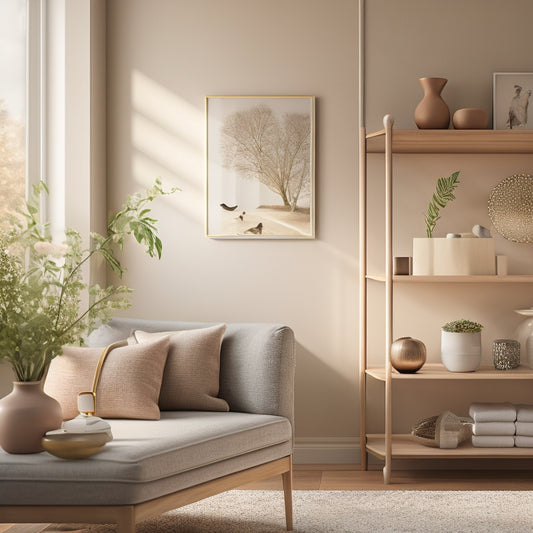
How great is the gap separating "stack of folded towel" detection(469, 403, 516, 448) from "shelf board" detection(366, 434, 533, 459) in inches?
1.3

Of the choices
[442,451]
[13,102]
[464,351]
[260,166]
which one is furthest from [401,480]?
[13,102]

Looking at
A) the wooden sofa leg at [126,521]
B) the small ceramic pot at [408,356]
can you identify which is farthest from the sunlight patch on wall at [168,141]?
the wooden sofa leg at [126,521]

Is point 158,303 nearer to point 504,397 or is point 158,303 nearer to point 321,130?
point 321,130

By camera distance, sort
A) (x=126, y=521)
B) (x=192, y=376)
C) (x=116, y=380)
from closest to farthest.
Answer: (x=126, y=521) → (x=116, y=380) → (x=192, y=376)

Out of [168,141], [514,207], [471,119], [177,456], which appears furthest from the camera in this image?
[168,141]

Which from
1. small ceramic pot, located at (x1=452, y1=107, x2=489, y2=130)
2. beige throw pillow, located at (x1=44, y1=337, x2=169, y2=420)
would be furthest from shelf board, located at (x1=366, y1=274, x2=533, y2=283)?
beige throw pillow, located at (x1=44, y1=337, x2=169, y2=420)

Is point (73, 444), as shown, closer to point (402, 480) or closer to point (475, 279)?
point (402, 480)

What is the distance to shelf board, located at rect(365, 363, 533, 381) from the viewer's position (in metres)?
3.47

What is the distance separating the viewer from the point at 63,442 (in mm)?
2295

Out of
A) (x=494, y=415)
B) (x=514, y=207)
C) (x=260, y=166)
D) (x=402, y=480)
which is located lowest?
(x=402, y=480)

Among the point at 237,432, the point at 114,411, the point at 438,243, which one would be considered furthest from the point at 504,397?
the point at 114,411

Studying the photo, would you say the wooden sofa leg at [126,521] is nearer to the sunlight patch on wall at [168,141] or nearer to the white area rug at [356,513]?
the white area rug at [356,513]

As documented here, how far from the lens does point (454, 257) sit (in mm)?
3566

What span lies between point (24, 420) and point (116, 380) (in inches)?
21.9
